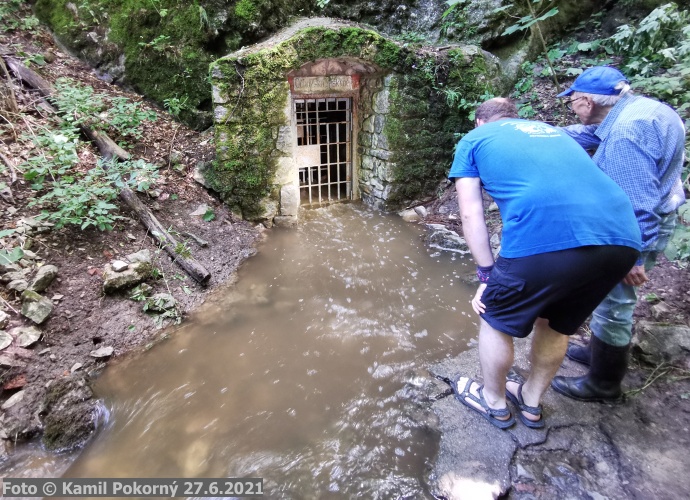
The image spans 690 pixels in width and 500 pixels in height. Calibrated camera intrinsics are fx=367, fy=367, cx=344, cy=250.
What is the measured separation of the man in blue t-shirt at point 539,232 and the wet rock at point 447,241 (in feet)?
7.98

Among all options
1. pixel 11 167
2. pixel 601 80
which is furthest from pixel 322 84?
pixel 601 80

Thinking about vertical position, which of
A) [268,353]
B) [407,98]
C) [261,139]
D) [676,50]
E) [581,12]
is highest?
[581,12]

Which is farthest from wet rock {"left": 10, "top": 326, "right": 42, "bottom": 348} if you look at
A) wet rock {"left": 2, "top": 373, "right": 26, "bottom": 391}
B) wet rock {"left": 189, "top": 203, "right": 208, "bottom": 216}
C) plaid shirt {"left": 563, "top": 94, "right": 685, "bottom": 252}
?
plaid shirt {"left": 563, "top": 94, "right": 685, "bottom": 252}

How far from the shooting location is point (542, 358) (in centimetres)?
192

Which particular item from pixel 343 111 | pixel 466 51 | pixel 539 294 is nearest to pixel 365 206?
pixel 343 111

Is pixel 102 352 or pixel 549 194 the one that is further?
pixel 102 352

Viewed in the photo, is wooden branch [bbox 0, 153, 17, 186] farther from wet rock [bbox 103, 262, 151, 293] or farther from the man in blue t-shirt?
the man in blue t-shirt

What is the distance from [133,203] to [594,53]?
6300mm

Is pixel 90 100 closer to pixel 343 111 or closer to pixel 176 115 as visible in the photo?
pixel 176 115

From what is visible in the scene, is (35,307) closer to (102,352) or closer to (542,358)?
(102,352)

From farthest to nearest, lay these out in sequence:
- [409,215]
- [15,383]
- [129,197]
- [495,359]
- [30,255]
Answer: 1. [409,215]
2. [129,197]
3. [30,255]
4. [15,383]
5. [495,359]

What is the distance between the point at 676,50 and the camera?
310cm

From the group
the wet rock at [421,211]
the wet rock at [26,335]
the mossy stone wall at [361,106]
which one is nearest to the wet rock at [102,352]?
the wet rock at [26,335]

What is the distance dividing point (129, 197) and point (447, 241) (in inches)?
141
